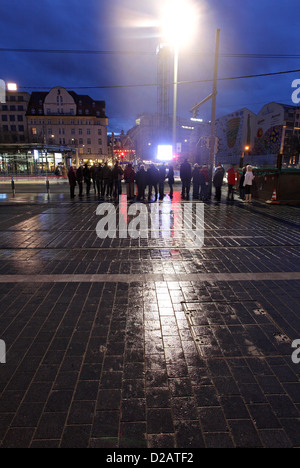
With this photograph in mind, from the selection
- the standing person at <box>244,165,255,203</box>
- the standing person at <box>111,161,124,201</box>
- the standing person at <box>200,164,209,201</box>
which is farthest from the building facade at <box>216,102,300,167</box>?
the standing person at <box>111,161,124,201</box>

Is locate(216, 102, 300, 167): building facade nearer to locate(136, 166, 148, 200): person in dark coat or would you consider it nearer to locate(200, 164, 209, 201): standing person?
locate(200, 164, 209, 201): standing person

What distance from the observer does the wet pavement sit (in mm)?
2217

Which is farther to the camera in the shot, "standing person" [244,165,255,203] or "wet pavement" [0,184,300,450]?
"standing person" [244,165,255,203]

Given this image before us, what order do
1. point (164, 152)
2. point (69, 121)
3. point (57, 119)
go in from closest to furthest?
point (164, 152), point (57, 119), point (69, 121)

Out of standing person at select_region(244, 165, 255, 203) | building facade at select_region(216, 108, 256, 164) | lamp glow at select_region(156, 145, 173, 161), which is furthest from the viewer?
building facade at select_region(216, 108, 256, 164)

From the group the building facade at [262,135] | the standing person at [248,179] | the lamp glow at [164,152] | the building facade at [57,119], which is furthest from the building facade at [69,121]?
the standing person at [248,179]

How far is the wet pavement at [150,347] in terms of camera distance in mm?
2217

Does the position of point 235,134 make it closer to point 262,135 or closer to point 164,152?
point 262,135

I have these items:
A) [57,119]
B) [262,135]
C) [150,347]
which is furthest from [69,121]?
[150,347]

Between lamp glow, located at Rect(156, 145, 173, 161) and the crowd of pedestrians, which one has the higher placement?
lamp glow, located at Rect(156, 145, 173, 161)

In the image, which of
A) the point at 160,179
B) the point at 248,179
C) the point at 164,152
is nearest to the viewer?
the point at 248,179

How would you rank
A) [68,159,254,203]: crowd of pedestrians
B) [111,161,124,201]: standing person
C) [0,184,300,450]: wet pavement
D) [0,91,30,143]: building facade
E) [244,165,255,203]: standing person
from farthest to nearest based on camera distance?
[0,91,30,143]: building facade → [111,161,124,201]: standing person → [68,159,254,203]: crowd of pedestrians → [244,165,255,203]: standing person → [0,184,300,450]: wet pavement

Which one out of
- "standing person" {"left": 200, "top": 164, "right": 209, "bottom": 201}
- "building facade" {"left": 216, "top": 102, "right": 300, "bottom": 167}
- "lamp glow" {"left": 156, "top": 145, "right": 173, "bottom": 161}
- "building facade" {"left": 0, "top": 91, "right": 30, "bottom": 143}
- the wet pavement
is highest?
"building facade" {"left": 0, "top": 91, "right": 30, "bottom": 143}

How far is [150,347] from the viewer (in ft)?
10.5
